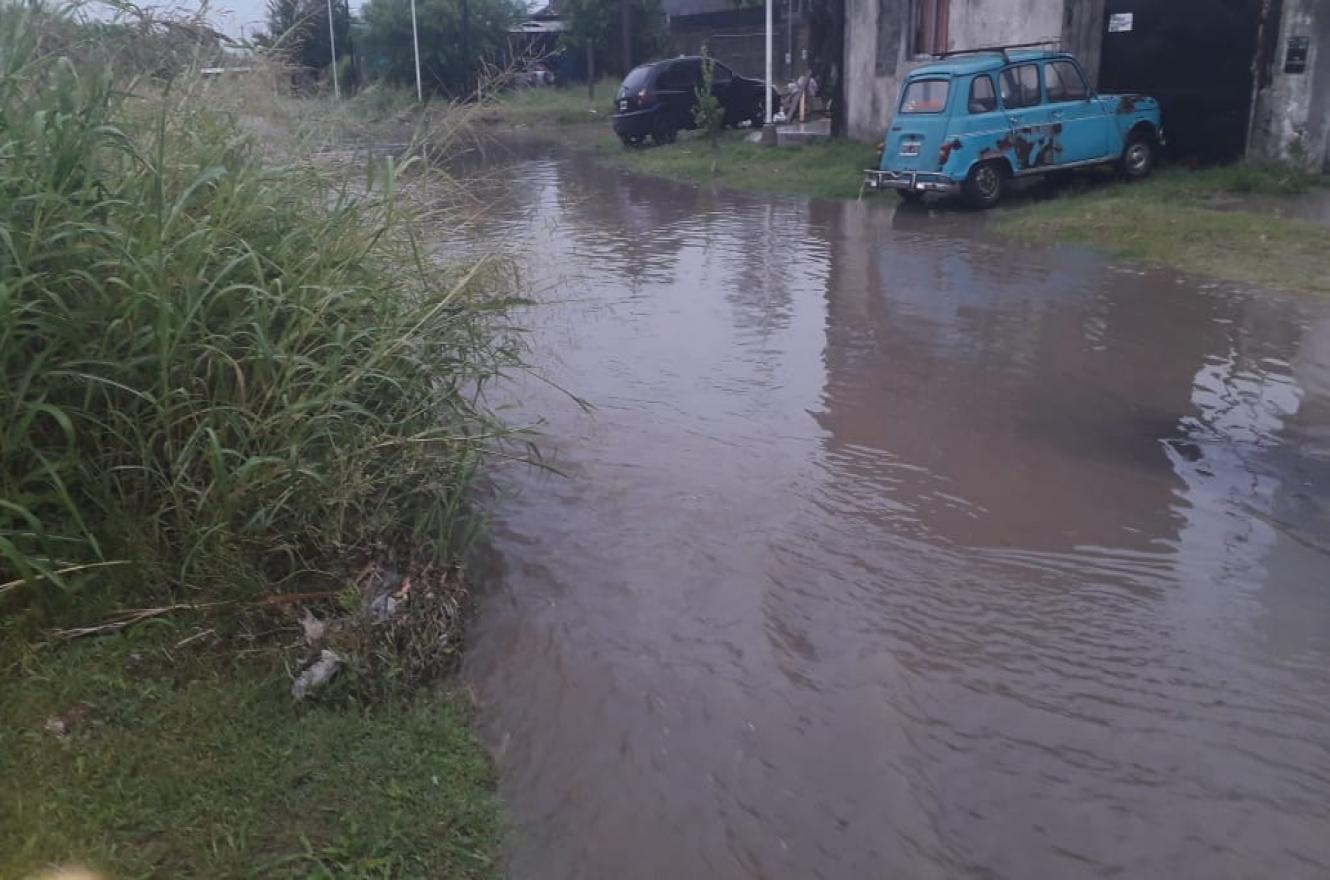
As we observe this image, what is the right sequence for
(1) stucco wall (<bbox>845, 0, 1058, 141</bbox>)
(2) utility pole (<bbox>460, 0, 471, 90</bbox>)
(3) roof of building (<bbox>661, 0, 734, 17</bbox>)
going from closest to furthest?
(1) stucco wall (<bbox>845, 0, 1058, 141</bbox>) < (2) utility pole (<bbox>460, 0, 471, 90</bbox>) < (3) roof of building (<bbox>661, 0, 734, 17</bbox>)

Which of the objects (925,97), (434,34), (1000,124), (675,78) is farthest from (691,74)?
(434,34)

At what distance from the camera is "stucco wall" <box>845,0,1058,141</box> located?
17188mm

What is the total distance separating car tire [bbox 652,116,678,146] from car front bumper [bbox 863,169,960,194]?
34.2 feet

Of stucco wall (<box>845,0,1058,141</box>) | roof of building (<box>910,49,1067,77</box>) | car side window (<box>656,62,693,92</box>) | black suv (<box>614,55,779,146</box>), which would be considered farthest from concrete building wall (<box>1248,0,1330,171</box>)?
car side window (<box>656,62,693,92</box>)

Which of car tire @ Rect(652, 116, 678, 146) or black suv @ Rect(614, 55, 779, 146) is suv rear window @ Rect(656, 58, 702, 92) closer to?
black suv @ Rect(614, 55, 779, 146)

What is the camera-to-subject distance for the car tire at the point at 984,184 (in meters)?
14.4

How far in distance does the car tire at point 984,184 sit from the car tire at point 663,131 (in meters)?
11.8

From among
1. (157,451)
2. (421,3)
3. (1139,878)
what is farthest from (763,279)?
(421,3)

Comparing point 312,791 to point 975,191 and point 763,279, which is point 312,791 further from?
point 975,191

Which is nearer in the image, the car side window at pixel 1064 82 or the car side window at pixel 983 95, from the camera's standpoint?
the car side window at pixel 983 95

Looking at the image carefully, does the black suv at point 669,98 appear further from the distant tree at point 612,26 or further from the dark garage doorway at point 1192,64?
the distant tree at point 612,26

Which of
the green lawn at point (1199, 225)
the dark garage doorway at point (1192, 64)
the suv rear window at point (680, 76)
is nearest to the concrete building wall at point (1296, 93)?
the dark garage doorway at point (1192, 64)

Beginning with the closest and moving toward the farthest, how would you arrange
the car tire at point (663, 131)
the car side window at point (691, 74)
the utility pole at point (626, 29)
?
the car tire at point (663, 131)
the car side window at point (691, 74)
the utility pole at point (626, 29)

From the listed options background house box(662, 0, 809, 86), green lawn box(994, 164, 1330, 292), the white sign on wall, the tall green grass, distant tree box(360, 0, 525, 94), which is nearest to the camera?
the tall green grass
